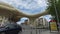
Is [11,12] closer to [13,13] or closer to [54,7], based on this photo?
[13,13]

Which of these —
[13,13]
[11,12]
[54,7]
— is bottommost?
A: [54,7]

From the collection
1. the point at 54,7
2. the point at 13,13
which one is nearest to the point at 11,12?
the point at 13,13

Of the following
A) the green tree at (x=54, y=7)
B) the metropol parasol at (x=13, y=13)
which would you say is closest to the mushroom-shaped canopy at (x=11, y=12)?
the metropol parasol at (x=13, y=13)

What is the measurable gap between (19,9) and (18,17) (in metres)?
3.80

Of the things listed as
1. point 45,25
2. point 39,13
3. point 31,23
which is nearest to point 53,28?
point 45,25

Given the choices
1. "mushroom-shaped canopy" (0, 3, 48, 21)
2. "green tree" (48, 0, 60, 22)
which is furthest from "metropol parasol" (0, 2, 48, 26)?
"green tree" (48, 0, 60, 22)

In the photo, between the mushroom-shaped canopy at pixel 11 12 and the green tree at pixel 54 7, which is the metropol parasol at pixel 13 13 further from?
the green tree at pixel 54 7

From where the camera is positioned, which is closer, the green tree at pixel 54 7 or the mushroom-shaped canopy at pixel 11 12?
the green tree at pixel 54 7

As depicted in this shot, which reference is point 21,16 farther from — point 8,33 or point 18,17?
point 8,33

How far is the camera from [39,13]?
177 feet

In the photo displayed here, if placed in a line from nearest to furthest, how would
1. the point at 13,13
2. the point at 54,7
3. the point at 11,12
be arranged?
the point at 54,7
the point at 13,13
the point at 11,12

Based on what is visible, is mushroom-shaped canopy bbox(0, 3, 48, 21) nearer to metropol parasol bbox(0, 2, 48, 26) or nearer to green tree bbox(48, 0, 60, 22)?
metropol parasol bbox(0, 2, 48, 26)

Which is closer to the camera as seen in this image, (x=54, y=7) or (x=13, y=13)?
(x=54, y=7)

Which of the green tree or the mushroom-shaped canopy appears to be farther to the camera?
the mushroom-shaped canopy
